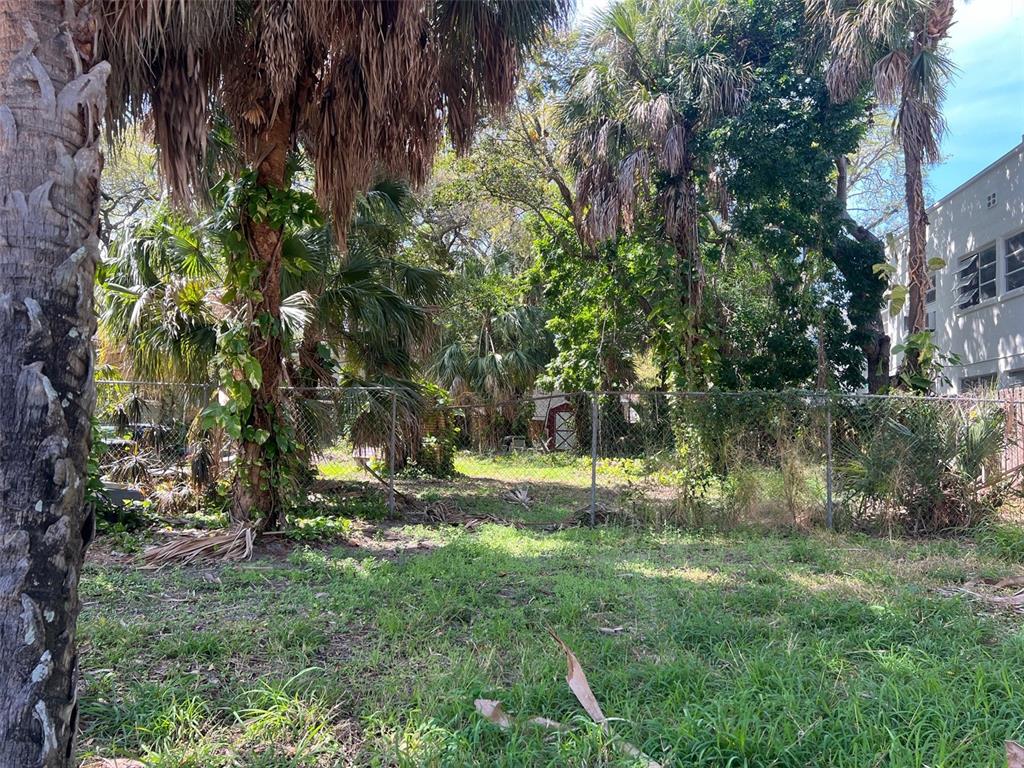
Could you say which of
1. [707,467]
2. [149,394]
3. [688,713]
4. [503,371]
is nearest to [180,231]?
[149,394]

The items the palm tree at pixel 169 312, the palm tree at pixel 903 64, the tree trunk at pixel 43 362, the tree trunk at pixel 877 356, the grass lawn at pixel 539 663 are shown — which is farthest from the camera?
the tree trunk at pixel 877 356

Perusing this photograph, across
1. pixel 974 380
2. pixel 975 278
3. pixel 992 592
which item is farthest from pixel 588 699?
pixel 975 278

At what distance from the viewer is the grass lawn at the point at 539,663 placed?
2.96 m

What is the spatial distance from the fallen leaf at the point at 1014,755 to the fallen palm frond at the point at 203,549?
6.02 m

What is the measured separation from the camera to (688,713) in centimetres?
315

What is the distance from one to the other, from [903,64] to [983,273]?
22.0 ft

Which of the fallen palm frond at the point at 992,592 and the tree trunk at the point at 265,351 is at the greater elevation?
the tree trunk at the point at 265,351

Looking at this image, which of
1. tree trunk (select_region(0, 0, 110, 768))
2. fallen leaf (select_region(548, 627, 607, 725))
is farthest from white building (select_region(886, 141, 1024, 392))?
tree trunk (select_region(0, 0, 110, 768))

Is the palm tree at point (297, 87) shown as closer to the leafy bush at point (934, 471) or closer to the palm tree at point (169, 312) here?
the palm tree at point (169, 312)

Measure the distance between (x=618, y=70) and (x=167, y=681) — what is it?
11.5 metres

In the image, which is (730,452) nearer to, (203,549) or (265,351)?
(265,351)

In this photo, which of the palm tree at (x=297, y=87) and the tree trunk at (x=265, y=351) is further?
the tree trunk at (x=265, y=351)

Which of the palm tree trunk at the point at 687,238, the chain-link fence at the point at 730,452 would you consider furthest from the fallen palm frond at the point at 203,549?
the palm tree trunk at the point at 687,238

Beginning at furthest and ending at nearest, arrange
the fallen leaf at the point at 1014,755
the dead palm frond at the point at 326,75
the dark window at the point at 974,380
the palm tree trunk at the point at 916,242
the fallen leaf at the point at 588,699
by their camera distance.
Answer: the dark window at the point at 974,380
the palm tree trunk at the point at 916,242
the dead palm frond at the point at 326,75
the fallen leaf at the point at 588,699
the fallen leaf at the point at 1014,755
